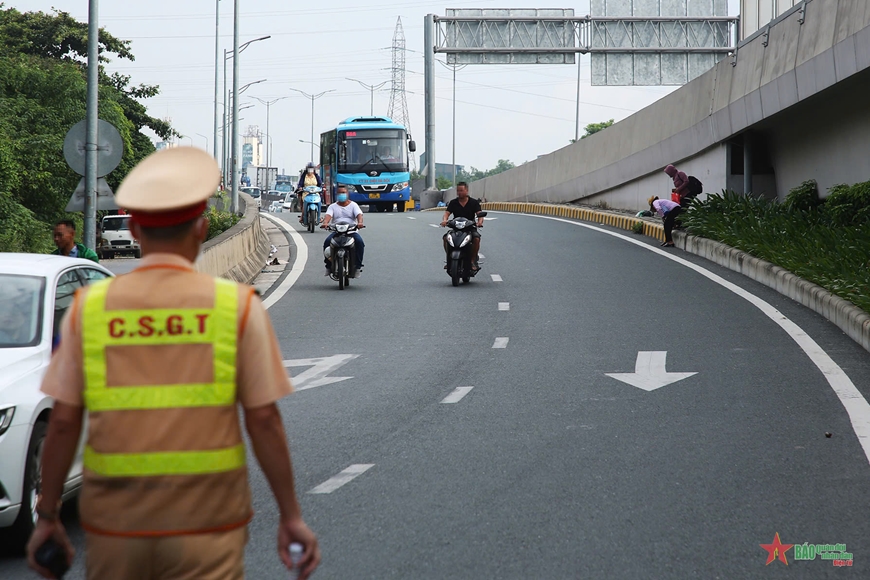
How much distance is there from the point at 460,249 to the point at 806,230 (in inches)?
216

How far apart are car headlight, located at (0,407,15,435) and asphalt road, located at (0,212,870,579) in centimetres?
65

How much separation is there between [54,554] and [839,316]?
493 inches

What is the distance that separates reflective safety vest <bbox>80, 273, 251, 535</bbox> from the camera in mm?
3115

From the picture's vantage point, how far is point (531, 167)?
45.4 meters

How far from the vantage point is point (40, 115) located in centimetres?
4691

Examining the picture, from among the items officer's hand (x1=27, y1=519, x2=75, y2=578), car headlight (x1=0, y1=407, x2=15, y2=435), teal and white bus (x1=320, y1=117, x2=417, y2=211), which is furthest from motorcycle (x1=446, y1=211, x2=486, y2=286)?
teal and white bus (x1=320, y1=117, x2=417, y2=211)

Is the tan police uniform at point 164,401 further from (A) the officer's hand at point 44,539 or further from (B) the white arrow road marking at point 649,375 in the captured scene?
(B) the white arrow road marking at point 649,375

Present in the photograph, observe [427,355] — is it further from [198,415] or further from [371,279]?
[198,415]

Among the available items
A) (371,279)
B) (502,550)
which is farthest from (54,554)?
(371,279)

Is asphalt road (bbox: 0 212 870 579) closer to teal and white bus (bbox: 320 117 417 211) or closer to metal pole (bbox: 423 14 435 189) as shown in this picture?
teal and white bus (bbox: 320 117 417 211)

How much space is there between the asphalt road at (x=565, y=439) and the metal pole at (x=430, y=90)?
32969 mm

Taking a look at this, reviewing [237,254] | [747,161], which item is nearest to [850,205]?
[747,161]

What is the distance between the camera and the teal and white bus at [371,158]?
155 ft

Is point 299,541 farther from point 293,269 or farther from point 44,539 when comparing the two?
point 293,269
